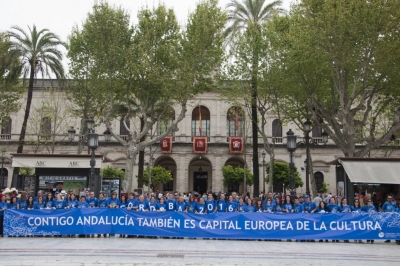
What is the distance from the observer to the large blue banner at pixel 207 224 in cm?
1498

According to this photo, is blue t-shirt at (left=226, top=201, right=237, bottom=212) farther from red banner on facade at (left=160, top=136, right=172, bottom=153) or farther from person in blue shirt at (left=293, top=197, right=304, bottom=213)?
red banner on facade at (left=160, top=136, right=172, bottom=153)

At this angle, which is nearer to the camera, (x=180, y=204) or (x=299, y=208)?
(x=299, y=208)

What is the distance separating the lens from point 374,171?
19.3m

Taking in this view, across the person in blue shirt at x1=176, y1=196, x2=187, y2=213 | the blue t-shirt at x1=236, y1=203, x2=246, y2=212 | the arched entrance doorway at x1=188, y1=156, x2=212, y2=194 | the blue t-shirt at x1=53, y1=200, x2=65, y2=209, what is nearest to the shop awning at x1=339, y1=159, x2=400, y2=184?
the blue t-shirt at x1=236, y1=203, x2=246, y2=212

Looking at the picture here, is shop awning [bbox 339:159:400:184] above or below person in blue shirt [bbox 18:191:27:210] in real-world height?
above

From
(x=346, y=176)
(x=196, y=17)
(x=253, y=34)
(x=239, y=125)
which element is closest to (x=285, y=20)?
(x=253, y=34)

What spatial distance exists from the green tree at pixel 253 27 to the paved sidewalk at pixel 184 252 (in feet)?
44.3

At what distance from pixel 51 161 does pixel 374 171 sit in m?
15.3

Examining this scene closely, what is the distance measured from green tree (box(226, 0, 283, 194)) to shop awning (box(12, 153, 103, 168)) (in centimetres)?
1078

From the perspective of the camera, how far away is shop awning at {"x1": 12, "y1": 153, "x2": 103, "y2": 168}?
69.6 feet

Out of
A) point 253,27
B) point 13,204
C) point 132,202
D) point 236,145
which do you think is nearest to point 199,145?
point 236,145

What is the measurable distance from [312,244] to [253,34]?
16.1 metres

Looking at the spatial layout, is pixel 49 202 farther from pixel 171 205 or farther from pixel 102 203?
pixel 171 205

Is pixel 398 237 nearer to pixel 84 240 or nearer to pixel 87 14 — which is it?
pixel 84 240
